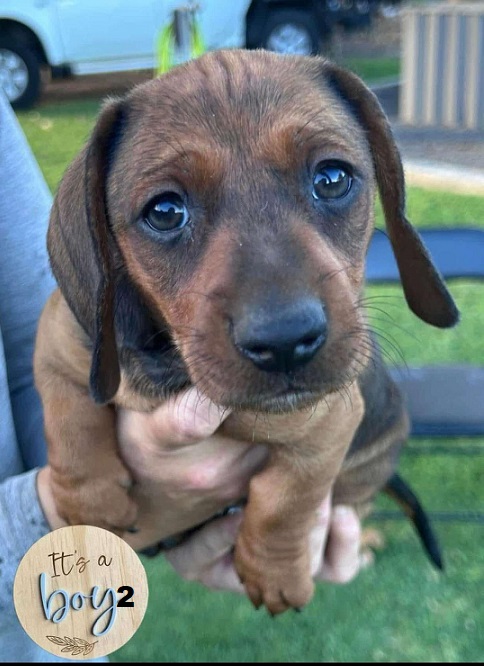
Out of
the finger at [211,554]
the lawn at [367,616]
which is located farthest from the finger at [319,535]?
the lawn at [367,616]

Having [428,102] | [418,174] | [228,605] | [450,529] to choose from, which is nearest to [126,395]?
[228,605]

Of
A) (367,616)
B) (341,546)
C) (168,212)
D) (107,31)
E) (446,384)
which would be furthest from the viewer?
(107,31)

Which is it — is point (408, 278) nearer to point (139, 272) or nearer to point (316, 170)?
point (316, 170)

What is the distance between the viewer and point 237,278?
4.98 ft

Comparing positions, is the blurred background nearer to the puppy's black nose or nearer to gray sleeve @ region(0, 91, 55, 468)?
gray sleeve @ region(0, 91, 55, 468)

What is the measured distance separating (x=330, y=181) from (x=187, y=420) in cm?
60

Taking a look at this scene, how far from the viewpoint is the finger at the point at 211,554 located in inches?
86.9

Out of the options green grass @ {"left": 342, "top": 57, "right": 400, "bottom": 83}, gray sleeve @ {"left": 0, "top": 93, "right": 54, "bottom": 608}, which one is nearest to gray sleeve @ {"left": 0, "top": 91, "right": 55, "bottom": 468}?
gray sleeve @ {"left": 0, "top": 93, "right": 54, "bottom": 608}

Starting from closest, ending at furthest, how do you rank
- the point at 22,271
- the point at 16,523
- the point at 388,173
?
the point at 16,523 < the point at 388,173 < the point at 22,271

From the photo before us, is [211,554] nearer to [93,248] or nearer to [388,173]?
[93,248]

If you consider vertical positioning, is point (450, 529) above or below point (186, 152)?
below

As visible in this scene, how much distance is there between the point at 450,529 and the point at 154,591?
1.52 metres

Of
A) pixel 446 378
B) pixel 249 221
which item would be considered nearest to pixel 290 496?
pixel 249 221

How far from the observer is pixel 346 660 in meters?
3.43
